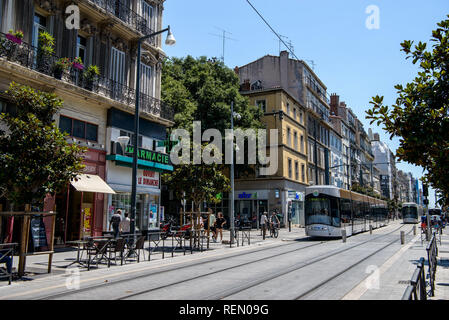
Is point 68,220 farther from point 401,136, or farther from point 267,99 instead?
point 267,99

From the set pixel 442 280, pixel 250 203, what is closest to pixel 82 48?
pixel 442 280

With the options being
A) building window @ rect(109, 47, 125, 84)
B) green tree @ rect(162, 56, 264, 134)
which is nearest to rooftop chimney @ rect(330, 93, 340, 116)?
green tree @ rect(162, 56, 264, 134)

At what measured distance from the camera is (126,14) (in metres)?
21.1

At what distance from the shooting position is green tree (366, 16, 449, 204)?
7211mm

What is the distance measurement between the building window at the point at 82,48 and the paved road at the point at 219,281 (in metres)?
11.0

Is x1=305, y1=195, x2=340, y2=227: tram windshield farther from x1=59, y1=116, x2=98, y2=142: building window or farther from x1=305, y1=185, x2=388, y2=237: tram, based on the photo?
x1=59, y1=116, x2=98, y2=142: building window

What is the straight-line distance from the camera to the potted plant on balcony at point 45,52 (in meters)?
15.6

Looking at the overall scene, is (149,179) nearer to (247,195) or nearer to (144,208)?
(144,208)

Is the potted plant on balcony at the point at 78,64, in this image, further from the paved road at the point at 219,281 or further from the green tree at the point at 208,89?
the green tree at the point at 208,89

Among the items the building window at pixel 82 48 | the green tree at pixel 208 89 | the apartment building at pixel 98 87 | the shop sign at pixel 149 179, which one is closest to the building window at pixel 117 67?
the apartment building at pixel 98 87

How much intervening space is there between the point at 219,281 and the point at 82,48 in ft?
47.1

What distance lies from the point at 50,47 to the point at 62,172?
7859 millimetres

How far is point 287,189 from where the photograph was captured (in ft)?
128

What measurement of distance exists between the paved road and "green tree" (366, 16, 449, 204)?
308 centimetres
